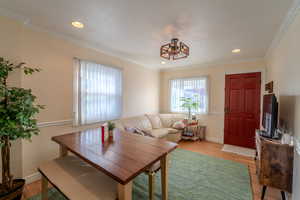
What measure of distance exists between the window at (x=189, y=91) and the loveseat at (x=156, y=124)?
57 centimetres

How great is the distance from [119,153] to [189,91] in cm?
367

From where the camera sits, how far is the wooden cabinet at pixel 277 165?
1.51m

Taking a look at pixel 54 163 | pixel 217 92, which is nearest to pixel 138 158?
pixel 54 163

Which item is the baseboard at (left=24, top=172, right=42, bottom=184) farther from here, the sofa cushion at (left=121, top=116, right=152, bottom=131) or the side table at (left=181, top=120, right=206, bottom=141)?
the side table at (left=181, top=120, right=206, bottom=141)

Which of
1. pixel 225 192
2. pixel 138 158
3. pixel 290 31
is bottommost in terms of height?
pixel 225 192

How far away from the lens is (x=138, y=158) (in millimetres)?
1215

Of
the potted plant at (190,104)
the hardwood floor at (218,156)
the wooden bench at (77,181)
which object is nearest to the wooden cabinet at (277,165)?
the hardwood floor at (218,156)

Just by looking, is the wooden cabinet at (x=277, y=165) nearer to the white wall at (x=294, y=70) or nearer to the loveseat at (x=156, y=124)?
the white wall at (x=294, y=70)

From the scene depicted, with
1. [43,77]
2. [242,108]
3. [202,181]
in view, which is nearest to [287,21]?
[242,108]

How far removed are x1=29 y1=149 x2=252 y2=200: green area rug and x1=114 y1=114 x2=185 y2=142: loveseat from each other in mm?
876

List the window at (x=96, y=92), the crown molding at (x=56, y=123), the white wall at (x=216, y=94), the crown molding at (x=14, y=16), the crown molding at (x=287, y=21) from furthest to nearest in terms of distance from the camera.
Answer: the white wall at (x=216, y=94) → the window at (x=96, y=92) → the crown molding at (x=56, y=123) → the crown molding at (x=14, y=16) → the crown molding at (x=287, y=21)

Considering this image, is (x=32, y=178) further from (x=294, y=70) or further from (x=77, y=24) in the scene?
(x=294, y=70)

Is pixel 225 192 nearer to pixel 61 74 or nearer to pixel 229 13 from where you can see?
pixel 229 13

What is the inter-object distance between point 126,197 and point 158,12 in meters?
2.01
